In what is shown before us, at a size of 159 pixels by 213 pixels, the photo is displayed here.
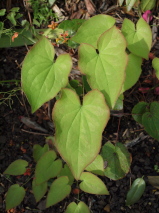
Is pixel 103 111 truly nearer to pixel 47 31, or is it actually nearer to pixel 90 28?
pixel 90 28

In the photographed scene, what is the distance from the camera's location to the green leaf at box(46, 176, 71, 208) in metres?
1.46

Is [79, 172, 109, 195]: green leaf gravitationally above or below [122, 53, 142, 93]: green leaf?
below

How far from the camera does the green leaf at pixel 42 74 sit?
1.15m

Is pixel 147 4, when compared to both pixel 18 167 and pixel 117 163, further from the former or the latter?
pixel 18 167

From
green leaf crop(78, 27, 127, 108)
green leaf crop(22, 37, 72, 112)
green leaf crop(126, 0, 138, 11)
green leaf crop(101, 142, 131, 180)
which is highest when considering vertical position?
green leaf crop(126, 0, 138, 11)

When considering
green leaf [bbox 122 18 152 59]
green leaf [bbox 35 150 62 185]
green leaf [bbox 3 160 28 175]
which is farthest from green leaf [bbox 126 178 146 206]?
green leaf [bbox 122 18 152 59]

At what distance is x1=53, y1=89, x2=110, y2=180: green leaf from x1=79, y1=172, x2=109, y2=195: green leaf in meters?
0.41

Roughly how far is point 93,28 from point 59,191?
3.13 ft

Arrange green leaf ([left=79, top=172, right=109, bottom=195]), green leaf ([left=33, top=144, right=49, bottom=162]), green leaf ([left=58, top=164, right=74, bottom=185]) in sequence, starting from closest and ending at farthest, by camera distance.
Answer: green leaf ([left=79, top=172, right=109, bottom=195]), green leaf ([left=58, top=164, right=74, bottom=185]), green leaf ([left=33, top=144, right=49, bottom=162])

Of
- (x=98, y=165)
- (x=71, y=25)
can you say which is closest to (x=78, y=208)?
(x=98, y=165)

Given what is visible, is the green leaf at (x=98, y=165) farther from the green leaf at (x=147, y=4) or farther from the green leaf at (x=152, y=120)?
the green leaf at (x=147, y=4)

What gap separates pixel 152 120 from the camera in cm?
146

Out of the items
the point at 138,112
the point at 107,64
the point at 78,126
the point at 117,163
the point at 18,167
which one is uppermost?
the point at 107,64

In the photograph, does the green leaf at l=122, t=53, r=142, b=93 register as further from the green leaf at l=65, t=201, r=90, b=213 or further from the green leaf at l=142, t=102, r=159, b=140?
the green leaf at l=65, t=201, r=90, b=213
